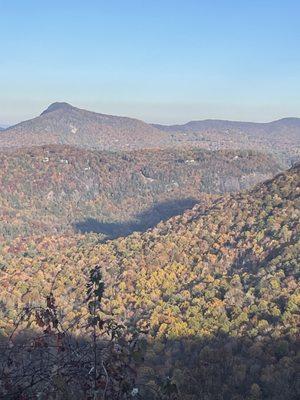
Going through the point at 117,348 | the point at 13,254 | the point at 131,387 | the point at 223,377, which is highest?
the point at 117,348

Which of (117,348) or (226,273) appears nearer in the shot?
(117,348)

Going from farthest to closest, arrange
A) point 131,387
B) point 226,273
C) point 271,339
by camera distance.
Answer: point 226,273, point 271,339, point 131,387

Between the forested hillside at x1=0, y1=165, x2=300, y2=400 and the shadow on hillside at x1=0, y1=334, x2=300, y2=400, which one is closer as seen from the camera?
the shadow on hillside at x1=0, y1=334, x2=300, y2=400

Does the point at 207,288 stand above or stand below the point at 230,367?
below

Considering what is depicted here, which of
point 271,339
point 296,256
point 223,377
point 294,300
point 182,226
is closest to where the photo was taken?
point 223,377

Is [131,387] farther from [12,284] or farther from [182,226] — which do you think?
[182,226]

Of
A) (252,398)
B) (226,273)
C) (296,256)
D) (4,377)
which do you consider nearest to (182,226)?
(226,273)

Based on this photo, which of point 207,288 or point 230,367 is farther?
point 207,288

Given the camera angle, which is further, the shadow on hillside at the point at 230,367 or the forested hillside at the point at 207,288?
the forested hillside at the point at 207,288
